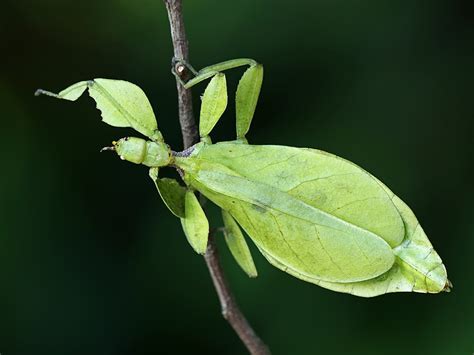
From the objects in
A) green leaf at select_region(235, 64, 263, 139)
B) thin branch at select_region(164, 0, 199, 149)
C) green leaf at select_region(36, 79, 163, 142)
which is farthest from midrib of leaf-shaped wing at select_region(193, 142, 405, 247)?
green leaf at select_region(36, 79, 163, 142)

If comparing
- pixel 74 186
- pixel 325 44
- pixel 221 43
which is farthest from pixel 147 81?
pixel 325 44

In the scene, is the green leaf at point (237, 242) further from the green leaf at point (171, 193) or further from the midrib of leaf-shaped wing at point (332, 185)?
the midrib of leaf-shaped wing at point (332, 185)

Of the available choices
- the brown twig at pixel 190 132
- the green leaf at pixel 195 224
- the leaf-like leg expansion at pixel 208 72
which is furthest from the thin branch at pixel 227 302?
the leaf-like leg expansion at pixel 208 72

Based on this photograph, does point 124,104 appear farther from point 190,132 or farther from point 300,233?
point 300,233

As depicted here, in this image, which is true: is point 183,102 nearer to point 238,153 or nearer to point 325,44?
point 238,153

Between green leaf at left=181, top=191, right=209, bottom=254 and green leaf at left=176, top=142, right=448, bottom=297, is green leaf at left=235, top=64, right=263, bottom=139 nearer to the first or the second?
green leaf at left=176, top=142, right=448, bottom=297
